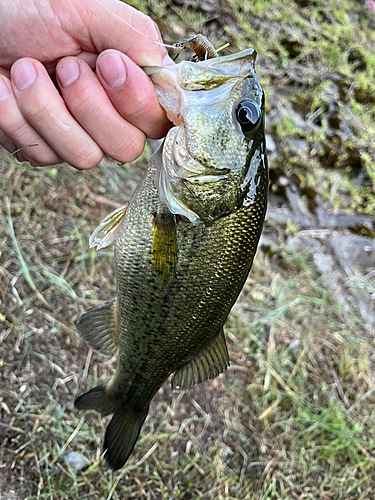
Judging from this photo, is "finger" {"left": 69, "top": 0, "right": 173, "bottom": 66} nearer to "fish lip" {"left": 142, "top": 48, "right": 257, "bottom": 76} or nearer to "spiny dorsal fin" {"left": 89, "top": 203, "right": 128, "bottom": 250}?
"fish lip" {"left": 142, "top": 48, "right": 257, "bottom": 76}

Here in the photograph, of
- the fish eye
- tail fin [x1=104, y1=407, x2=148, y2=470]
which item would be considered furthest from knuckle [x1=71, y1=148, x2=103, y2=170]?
tail fin [x1=104, y1=407, x2=148, y2=470]

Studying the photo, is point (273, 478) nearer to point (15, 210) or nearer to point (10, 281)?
point (10, 281)

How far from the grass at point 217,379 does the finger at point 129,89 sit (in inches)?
60.5

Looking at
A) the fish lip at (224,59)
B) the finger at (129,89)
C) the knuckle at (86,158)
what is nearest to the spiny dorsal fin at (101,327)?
the knuckle at (86,158)

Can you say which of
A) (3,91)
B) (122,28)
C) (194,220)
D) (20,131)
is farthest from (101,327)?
(122,28)

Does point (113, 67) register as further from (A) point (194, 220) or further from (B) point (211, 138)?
(A) point (194, 220)

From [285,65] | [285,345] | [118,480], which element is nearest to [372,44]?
[285,65]

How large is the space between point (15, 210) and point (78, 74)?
1.64 m

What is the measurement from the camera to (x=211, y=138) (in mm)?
1268

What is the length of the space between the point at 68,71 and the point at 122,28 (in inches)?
8.3

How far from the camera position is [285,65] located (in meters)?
4.40

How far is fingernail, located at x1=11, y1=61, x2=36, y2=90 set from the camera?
122 cm

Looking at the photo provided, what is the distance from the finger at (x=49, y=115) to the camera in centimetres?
123

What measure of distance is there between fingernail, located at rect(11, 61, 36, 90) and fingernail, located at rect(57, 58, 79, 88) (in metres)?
0.08
